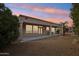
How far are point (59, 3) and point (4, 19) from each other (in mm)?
1030

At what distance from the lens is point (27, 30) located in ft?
20.4

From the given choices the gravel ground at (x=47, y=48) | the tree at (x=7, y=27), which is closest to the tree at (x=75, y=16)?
the gravel ground at (x=47, y=48)

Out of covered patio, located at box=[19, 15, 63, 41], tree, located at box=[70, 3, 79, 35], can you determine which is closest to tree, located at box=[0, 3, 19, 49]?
covered patio, located at box=[19, 15, 63, 41]

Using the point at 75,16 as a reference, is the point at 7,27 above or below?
below

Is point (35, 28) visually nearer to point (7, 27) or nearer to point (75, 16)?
point (7, 27)

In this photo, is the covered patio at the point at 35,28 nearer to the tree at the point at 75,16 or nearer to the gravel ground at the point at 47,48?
the gravel ground at the point at 47,48

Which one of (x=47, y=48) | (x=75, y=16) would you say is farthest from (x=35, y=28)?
(x=75, y=16)

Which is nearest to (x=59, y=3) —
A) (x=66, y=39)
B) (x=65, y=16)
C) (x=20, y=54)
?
(x=65, y=16)

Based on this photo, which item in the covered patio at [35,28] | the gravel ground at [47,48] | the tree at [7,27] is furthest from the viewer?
the covered patio at [35,28]

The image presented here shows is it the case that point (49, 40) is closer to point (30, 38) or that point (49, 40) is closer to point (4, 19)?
point (30, 38)

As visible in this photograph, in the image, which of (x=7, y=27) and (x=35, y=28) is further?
(x=35, y=28)

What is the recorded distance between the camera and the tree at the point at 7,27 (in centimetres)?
604

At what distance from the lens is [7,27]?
612 cm

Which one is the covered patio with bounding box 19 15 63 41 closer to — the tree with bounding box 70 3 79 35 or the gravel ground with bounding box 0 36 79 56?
the gravel ground with bounding box 0 36 79 56
